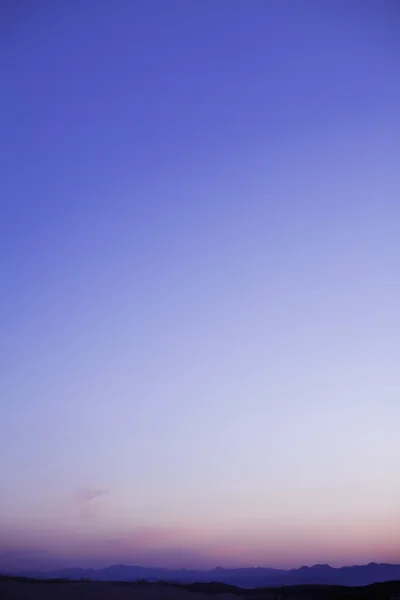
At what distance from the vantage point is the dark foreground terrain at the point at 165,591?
26891mm

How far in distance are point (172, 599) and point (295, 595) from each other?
5.92 m

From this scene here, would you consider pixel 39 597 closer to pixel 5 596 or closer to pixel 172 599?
pixel 5 596

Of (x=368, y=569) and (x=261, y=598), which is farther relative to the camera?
(x=368, y=569)

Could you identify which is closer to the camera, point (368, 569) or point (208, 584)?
point (208, 584)

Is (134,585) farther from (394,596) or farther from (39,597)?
(394,596)

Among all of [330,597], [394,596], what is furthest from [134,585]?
[394,596]

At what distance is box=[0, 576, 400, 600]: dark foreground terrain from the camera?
26891 millimetres

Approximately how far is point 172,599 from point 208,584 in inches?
203

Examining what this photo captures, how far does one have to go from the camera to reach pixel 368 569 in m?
74.2

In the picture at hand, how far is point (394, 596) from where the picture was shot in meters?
28.7

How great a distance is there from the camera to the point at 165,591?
30.3m

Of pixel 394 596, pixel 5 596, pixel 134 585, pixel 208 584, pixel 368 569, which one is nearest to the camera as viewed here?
pixel 5 596

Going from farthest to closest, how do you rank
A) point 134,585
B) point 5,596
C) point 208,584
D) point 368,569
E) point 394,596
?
point 368,569
point 208,584
point 134,585
point 394,596
point 5,596

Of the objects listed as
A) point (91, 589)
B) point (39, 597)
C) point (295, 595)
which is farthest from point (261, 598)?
point (39, 597)
